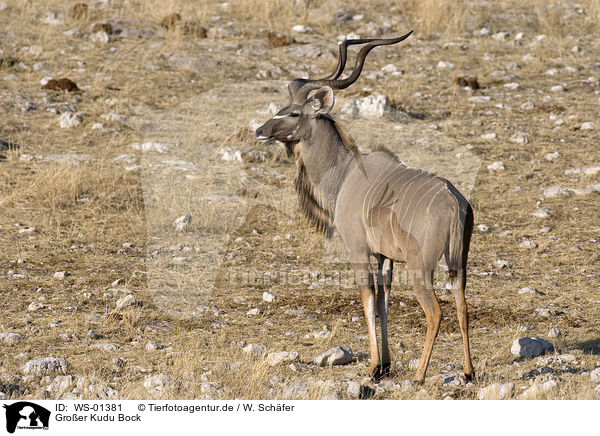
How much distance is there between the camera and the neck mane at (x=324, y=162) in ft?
21.5

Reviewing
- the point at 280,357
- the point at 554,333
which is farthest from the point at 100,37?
the point at 554,333

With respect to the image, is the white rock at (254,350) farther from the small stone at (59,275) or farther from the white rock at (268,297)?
the small stone at (59,275)

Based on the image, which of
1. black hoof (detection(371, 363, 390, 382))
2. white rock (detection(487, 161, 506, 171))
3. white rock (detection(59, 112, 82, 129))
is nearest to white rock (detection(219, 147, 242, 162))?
white rock (detection(59, 112, 82, 129))

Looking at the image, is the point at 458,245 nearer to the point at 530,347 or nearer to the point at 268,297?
the point at 530,347

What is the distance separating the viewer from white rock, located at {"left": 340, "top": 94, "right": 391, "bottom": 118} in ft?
40.7

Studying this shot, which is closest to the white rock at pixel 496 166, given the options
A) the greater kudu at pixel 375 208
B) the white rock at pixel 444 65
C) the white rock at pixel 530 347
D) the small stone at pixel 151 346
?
the white rock at pixel 444 65

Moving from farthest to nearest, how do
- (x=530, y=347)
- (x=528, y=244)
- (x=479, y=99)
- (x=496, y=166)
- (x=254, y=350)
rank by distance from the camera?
(x=479, y=99)
(x=496, y=166)
(x=528, y=244)
(x=254, y=350)
(x=530, y=347)

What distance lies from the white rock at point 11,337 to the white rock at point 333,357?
7.24 feet

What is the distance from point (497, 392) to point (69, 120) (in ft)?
27.6

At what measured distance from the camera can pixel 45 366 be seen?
584 cm

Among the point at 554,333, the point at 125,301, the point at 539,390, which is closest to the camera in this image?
the point at 539,390

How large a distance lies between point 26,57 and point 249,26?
4034mm

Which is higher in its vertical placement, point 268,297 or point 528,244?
point 528,244
